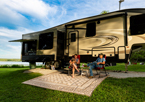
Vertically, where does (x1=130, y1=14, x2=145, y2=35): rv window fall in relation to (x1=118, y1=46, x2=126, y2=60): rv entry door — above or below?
above

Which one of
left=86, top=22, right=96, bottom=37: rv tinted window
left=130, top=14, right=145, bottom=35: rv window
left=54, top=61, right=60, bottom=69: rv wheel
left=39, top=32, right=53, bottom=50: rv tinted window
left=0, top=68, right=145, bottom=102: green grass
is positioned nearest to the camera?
left=0, top=68, right=145, bottom=102: green grass

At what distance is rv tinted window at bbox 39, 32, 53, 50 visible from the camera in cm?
679

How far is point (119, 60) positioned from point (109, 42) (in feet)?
3.52

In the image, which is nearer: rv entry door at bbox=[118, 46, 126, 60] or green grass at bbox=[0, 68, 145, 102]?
green grass at bbox=[0, 68, 145, 102]

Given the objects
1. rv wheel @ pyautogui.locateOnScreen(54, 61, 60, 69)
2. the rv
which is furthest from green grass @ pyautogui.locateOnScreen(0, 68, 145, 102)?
rv wheel @ pyautogui.locateOnScreen(54, 61, 60, 69)

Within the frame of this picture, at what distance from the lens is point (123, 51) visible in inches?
188

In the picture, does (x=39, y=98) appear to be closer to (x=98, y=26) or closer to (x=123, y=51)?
(x=123, y=51)

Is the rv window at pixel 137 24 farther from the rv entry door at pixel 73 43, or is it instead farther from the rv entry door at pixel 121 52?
the rv entry door at pixel 73 43

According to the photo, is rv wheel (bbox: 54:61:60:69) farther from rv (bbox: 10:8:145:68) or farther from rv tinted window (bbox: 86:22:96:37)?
rv tinted window (bbox: 86:22:96:37)

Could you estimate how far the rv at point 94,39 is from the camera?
4688 millimetres

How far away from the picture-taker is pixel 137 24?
4.61 metres

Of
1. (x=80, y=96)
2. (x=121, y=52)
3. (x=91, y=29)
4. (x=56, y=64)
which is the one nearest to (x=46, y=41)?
(x=56, y=64)

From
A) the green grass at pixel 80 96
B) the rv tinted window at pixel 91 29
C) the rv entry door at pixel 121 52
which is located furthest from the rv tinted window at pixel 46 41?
the rv entry door at pixel 121 52

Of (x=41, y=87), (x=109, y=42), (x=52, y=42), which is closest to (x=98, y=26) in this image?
(x=109, y=42)
